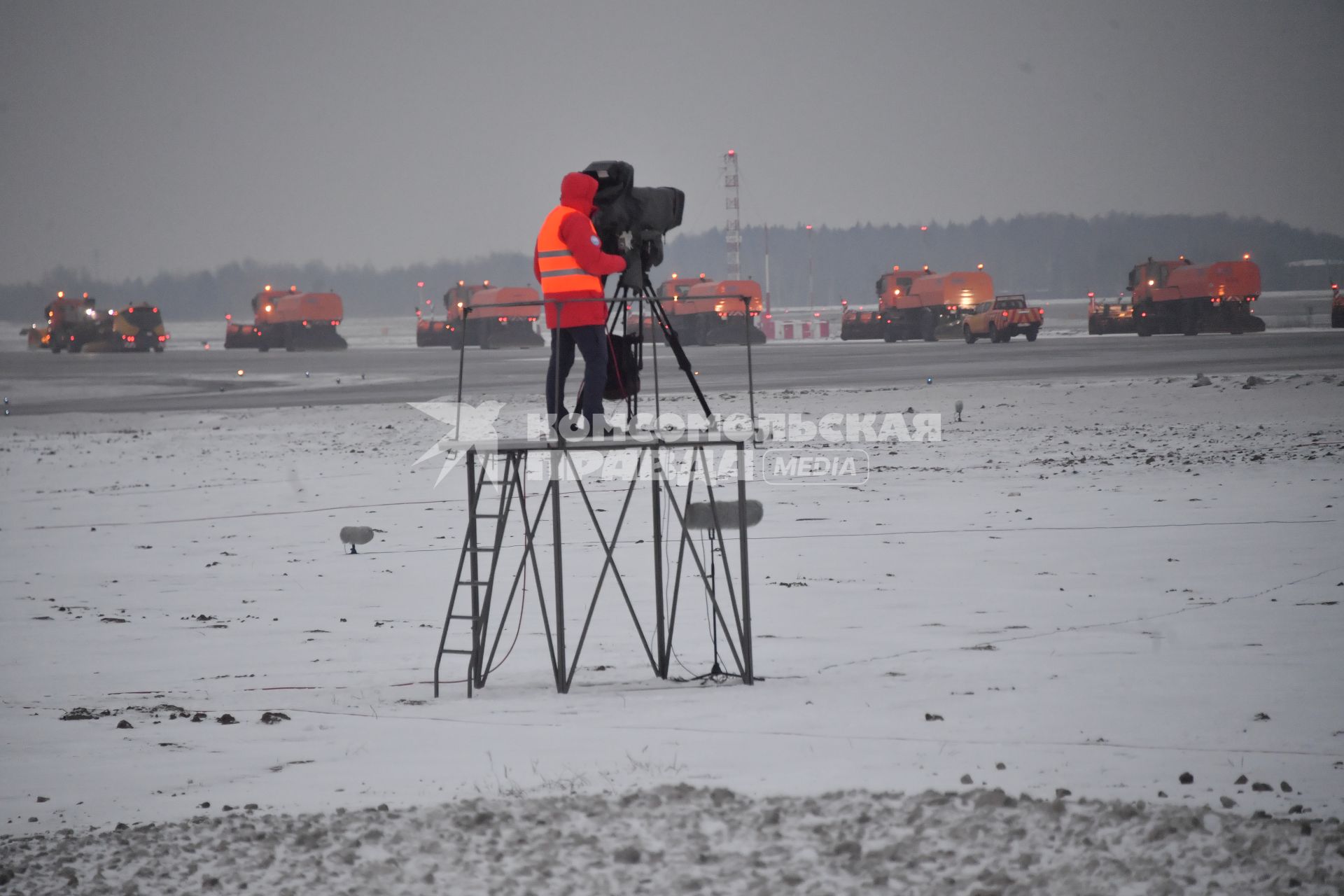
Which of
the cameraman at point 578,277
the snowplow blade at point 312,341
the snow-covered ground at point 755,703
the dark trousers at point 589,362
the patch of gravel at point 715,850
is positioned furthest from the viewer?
the snowplow blade at point 312,341

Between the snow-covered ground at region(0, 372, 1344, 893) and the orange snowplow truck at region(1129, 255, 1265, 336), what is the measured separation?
2881 cm

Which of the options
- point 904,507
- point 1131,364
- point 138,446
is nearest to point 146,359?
point 138,446

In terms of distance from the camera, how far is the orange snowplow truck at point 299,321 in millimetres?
56531

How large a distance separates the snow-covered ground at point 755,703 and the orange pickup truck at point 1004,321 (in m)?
28.4

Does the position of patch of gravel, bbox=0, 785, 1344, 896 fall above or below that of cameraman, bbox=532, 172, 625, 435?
below

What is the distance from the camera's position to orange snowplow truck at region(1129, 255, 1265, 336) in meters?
41.3

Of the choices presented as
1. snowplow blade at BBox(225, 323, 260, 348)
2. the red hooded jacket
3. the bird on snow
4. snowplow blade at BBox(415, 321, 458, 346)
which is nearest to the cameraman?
the red hooded jacket

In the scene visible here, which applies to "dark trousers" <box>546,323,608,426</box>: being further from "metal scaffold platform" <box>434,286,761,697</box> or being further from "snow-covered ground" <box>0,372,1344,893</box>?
"snow-covered ground" <box>0,372,1344,893</box>

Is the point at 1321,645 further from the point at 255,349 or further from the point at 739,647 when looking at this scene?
the point at 255,349

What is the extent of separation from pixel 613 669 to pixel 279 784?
7.98 ft

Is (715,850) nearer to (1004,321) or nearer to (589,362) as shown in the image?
(589,362)

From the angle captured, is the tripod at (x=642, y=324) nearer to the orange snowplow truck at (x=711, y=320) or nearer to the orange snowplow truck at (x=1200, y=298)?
the orange snowplow truck at (x=1200, y=298)

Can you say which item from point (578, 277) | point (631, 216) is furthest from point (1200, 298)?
point (578, 277)

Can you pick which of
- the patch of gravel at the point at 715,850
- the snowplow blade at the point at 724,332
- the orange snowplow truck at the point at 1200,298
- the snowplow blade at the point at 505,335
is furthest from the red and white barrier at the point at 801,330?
the patch of gravel at the point at 715,850
